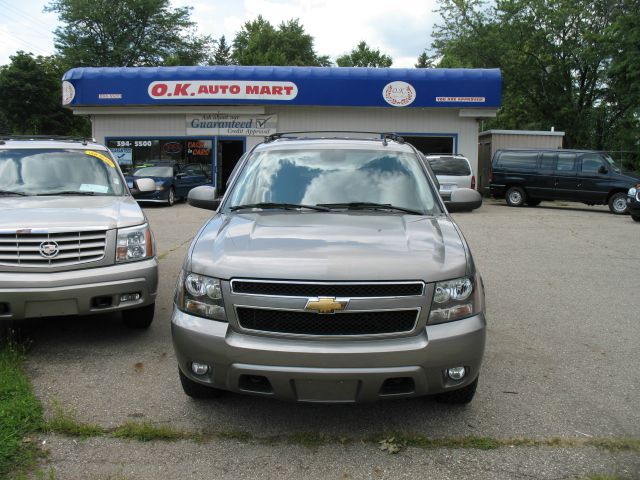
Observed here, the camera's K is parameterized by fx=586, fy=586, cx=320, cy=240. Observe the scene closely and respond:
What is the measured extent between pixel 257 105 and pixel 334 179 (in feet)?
62.2

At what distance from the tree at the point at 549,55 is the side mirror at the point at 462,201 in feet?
102

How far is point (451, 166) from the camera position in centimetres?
1841

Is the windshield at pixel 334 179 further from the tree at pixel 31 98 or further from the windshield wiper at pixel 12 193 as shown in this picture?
the tree at pixel 31 98

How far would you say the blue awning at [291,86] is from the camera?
21875 mm

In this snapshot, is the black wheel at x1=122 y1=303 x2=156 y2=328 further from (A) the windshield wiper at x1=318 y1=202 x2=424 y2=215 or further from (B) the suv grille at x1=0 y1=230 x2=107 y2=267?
(A) the windshield wiper at x1=318 y1=202 x2=424 y2=215

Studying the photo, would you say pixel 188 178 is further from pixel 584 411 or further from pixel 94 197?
pixel 584 411

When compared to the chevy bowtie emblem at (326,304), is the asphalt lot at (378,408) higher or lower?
lower

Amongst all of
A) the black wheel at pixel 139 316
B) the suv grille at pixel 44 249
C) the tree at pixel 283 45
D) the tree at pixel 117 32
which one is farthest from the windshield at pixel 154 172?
the tree at pixel 283 45

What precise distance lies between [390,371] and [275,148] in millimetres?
2469

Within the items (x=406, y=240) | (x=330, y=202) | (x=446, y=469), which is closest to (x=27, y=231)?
(x=330, y=202)

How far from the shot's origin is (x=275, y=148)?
4.94 metres

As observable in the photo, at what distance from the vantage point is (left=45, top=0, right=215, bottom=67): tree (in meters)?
45.0

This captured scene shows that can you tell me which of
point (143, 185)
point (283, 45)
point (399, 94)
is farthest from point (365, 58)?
point (143, 185)

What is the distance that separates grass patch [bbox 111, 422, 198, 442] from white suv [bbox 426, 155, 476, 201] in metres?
15.1
